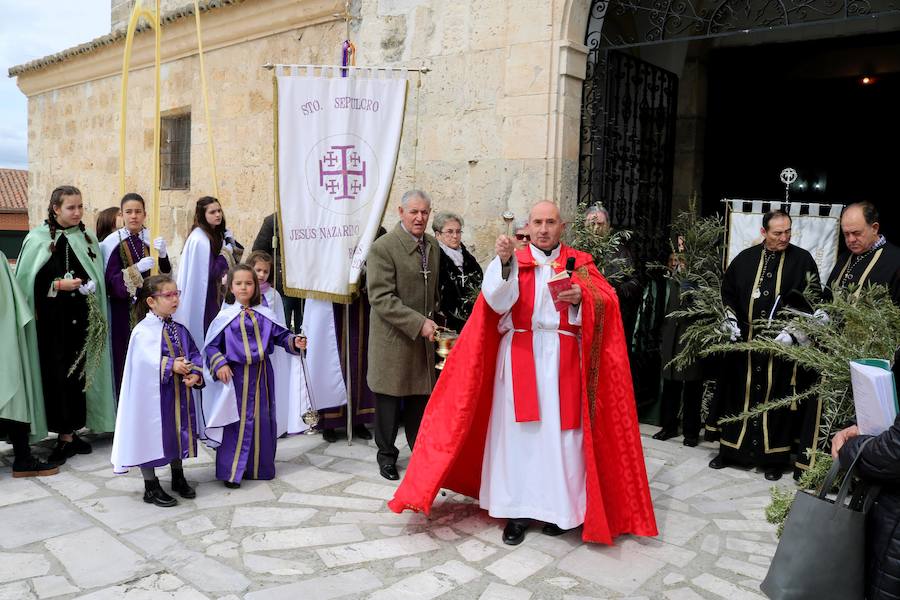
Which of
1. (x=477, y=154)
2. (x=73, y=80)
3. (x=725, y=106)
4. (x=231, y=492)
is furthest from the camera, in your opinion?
(x=73, y=80)

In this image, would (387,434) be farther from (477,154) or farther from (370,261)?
(477,154)

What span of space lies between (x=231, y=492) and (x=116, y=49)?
9373mm

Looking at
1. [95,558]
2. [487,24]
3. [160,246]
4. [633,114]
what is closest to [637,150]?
[633,114]

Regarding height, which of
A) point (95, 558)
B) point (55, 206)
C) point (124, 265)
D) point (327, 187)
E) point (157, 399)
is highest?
point (327, 187)

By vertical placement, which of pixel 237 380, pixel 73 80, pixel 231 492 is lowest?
pixel 231 492

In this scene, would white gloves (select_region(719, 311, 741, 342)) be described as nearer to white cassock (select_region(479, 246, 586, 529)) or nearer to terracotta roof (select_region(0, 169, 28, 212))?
white cassock (select_region(479, 246, 586, 529))

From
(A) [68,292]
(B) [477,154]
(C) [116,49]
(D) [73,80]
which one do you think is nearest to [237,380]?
(A) [68,292]

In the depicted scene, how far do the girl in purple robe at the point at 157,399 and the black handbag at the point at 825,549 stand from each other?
3.14 m

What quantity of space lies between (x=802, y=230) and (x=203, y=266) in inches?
177

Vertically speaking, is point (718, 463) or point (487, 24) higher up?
point (487, 24)

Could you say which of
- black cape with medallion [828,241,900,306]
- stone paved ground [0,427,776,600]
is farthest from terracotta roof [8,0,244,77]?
black cape with medallion [828,241,900,306]

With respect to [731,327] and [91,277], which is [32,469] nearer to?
[91,277]

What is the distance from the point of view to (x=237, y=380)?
471 cm

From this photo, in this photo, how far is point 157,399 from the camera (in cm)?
437
